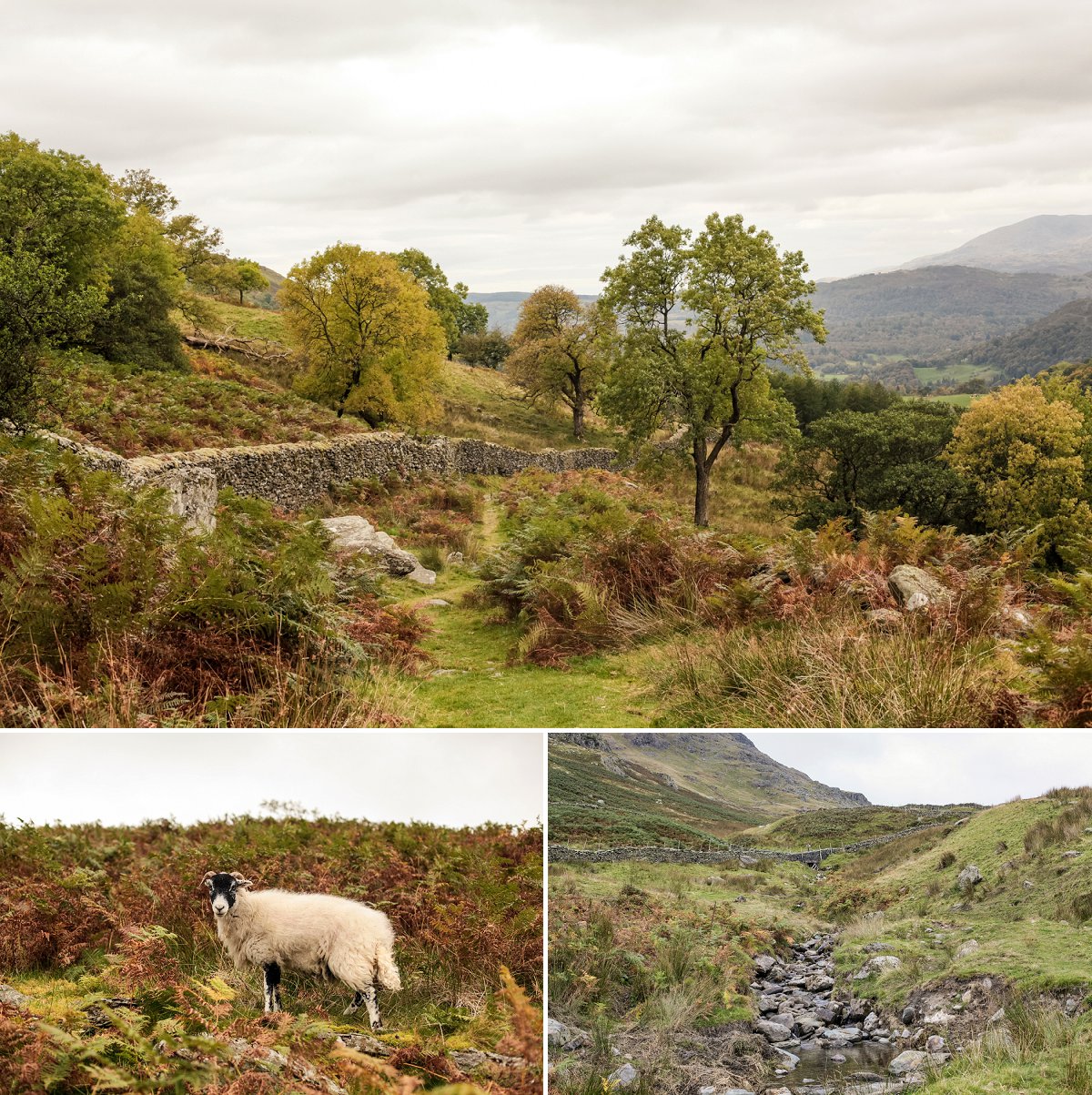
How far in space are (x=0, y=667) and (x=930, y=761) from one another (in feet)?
17.2

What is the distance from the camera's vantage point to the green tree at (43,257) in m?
10.4

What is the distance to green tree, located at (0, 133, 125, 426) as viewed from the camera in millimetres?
10352

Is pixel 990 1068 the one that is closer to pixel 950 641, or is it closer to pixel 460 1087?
pixel 460 1087

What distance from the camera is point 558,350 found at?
56.1 metres

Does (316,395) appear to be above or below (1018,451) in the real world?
above

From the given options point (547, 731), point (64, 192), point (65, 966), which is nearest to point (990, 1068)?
point (547, 731)

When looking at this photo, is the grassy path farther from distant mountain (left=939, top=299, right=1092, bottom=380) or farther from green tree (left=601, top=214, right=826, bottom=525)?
distant mountain (left=939, top=299, right=1092, bottom=380)

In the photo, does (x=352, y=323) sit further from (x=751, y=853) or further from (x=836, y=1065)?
(x=836, y=1065)

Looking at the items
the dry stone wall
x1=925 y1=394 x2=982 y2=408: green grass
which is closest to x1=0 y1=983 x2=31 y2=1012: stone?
the dry stone wall

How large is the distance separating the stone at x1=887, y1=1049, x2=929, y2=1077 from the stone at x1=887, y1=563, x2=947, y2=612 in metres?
5.11

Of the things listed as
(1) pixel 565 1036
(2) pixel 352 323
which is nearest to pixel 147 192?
(2) pixel 352 323

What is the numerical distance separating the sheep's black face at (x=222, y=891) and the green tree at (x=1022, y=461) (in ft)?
120

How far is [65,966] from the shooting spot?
3.18 meters

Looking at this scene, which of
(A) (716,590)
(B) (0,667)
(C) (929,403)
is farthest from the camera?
(C) (929,403)
